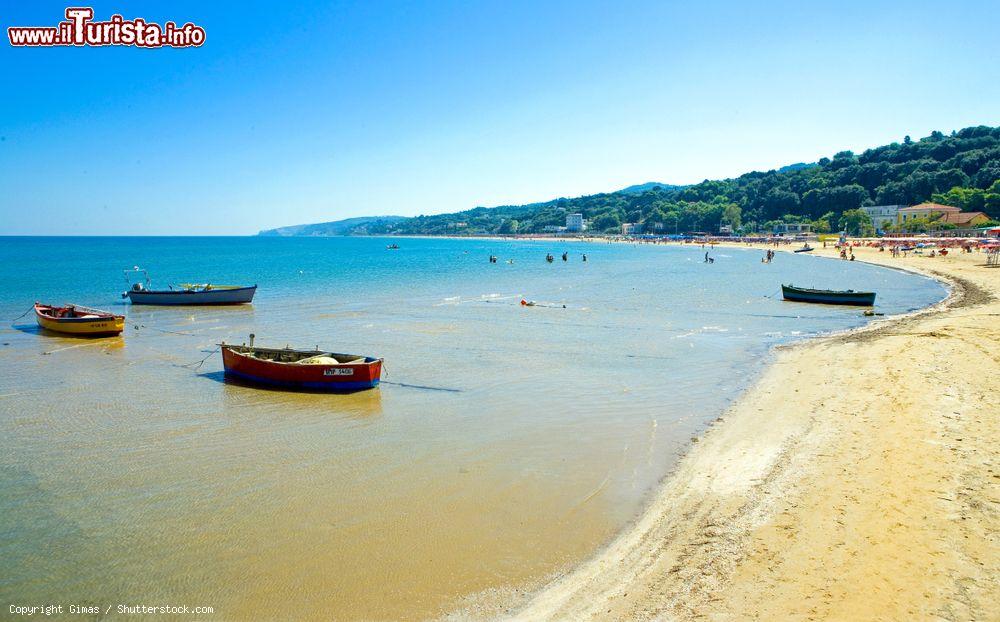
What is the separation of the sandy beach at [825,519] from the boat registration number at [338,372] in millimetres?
10121

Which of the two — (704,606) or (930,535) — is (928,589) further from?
(704,606)

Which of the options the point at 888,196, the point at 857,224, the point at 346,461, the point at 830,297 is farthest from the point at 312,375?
Answer: the point at 888,196

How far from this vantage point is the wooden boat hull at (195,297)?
4066cm

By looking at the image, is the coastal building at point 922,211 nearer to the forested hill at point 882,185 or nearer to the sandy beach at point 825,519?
the forested hill at point 882,185

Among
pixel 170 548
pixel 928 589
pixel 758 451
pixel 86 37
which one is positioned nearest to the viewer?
pixel 928 589

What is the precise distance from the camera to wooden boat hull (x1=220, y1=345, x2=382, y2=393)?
17.7 meters

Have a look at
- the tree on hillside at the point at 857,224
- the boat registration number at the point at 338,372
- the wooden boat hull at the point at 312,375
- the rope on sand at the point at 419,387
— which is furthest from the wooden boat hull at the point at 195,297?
the tree on hillside at the point at 857,224

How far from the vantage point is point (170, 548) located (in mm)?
8961

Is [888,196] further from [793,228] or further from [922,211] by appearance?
[922,211]

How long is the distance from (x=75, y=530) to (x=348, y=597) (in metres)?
5.20

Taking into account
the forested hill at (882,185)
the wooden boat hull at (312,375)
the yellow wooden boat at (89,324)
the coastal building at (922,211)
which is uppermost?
the forested hill at (882,185)

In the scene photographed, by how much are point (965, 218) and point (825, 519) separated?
122123 millimetres

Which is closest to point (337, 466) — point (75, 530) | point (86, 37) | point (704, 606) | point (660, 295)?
point (75, 530)

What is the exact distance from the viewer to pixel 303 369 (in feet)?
59.4
